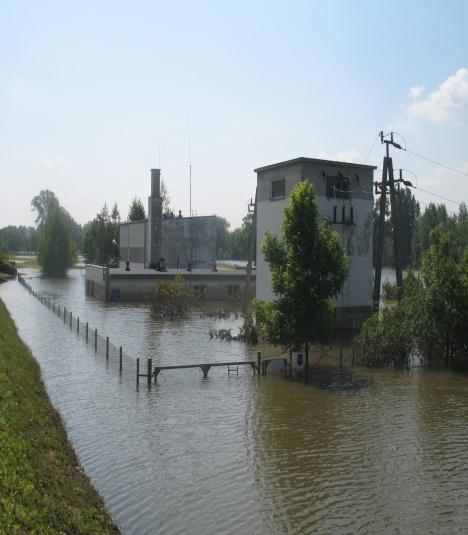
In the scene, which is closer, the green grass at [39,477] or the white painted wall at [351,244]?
the green grass at [39,477]

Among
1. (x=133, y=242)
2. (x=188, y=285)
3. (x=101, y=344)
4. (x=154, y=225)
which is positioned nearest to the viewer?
(x=101, y=344)

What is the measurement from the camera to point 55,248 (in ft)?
363

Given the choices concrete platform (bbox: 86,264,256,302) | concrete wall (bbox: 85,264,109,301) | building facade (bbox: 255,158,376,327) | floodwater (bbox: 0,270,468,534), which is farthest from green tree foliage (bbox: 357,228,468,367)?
concrete wall (bbox: 85,264,109,301)

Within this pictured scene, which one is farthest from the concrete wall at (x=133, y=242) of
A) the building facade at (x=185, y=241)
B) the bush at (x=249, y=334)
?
the bush at (x=249, y=334)

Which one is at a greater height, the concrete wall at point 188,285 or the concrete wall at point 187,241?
the concrete wall at point 187,241

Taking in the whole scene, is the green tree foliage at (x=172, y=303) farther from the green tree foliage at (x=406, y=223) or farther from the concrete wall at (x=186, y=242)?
the green tree foliage at (x=406, y=223)

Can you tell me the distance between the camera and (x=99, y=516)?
12.1m

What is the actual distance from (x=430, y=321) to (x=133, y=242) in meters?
69.6

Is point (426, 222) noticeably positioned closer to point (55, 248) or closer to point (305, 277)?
point (55, 248)

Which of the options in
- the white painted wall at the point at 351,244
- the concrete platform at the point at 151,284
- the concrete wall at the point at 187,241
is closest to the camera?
the white painted wall at the point at 351,244

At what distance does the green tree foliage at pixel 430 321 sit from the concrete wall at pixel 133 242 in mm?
59758

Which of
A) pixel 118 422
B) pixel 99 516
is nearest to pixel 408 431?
pixel 118 422

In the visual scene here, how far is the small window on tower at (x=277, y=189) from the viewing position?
1528 inches

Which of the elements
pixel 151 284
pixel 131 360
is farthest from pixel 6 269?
pixel 131 360
